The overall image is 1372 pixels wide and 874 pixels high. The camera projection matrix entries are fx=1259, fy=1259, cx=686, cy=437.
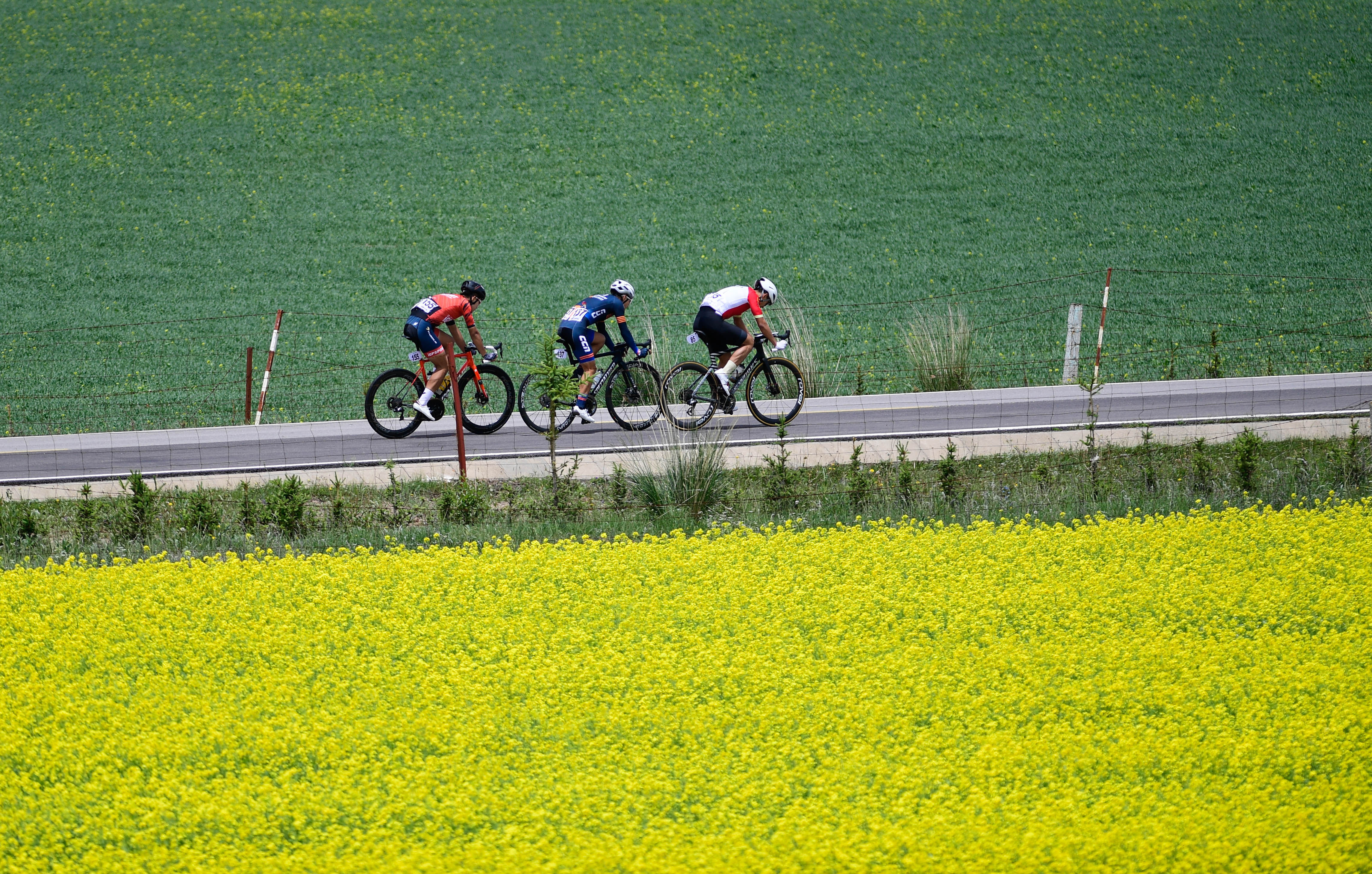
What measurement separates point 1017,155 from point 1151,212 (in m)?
4.87

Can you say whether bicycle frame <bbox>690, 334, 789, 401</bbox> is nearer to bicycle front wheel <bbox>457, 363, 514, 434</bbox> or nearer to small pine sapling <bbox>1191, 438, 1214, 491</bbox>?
bicycle front wheel <bbox>457, 363, 514, 434</bbox>

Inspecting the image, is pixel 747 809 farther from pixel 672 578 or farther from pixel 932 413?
pixel 932 413

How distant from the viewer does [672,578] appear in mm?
8344

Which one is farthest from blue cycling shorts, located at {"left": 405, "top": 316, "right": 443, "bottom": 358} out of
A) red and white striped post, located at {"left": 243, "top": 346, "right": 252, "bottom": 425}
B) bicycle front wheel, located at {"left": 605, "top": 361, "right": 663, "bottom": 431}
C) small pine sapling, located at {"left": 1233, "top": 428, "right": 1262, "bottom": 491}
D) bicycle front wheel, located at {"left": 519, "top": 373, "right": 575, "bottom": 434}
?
small pine sapling, located at {"left": 1233, "top": 428, "right": 1262, "bottom": 491}

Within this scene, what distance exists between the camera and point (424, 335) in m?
12.9

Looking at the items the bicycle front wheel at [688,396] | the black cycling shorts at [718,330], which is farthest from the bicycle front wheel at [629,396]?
the black cycling shorts at [718,330]

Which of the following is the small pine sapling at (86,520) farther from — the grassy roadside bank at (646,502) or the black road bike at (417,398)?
the black road bike at (417,398)

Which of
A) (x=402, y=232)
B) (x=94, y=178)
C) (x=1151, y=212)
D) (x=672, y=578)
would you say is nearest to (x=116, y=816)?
(x=672, y=578)

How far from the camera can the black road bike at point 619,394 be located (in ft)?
43.8

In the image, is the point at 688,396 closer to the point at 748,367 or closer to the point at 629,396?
the point at 629,396

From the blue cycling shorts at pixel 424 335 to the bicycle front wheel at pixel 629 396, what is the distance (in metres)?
1.85

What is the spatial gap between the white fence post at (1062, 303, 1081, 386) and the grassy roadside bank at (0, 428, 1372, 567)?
588 centimetres

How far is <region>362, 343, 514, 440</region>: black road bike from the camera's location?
43.5 feet

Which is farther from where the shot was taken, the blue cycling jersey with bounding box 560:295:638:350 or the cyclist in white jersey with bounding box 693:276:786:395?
the cyclist in white jersey with bounding box 693:276:786:395
